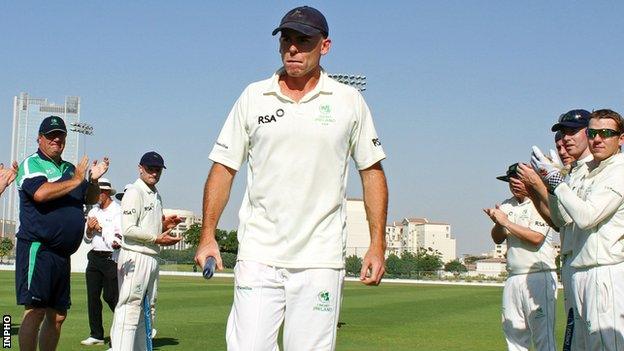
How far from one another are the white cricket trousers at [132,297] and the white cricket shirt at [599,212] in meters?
5.32

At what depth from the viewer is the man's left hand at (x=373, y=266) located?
18.3 feet

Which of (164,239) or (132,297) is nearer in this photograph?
(132,297)

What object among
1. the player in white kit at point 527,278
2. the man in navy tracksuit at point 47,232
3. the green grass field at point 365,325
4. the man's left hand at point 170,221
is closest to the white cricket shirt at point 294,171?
the man in navy tracksuit at point 47,232

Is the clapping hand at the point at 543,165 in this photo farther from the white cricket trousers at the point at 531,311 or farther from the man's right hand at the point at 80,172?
the man's right hand at the point at 80,172

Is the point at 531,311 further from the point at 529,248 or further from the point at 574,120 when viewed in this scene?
the point at 574,120

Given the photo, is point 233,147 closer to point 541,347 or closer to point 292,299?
point 292,299

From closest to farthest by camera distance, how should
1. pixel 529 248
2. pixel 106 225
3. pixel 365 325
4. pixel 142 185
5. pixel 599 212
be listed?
pixel 599 212
pixel 529 248
pixel 142 185
pixel 106 225
pixel 365 325

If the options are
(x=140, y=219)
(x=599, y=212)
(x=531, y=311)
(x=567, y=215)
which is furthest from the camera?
(x=140, y=219)

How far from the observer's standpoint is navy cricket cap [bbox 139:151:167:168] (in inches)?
432

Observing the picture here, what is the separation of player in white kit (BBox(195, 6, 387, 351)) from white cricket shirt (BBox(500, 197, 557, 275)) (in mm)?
5092

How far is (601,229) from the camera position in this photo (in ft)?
23.8

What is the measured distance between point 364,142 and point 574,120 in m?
3.29

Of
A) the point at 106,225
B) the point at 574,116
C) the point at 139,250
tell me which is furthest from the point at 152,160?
the point at 574,116

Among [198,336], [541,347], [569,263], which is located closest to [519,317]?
[541,347]
